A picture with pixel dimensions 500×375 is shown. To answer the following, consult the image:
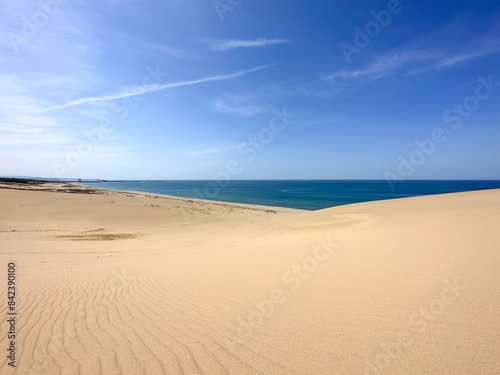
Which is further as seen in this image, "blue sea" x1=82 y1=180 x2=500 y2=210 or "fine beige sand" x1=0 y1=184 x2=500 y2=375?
"blue sea" x1=82 y1=180 x2=500 y2=210

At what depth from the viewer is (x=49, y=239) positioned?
13.9 metres

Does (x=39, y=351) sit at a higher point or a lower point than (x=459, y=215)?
lower

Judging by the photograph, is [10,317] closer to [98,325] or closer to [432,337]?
[98,325]

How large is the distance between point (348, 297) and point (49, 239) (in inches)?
648

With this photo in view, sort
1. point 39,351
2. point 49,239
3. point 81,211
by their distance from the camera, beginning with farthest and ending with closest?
point 81,211
point 49,239
point 39,351

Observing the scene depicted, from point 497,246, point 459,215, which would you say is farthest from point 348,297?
point 459,215

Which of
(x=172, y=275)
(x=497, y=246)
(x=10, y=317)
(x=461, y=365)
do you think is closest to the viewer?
(x=461, y=365)

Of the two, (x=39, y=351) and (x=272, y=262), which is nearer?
(x=39, y=351)

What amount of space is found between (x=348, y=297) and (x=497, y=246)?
12.4ft

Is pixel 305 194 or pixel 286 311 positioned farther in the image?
pixel 305 194

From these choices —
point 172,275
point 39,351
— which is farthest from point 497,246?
point 39,351

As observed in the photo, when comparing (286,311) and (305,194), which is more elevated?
(305,194)

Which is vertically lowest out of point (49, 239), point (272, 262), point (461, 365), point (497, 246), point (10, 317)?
point (49, 239)

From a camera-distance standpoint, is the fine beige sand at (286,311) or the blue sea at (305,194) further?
the blue sea at (305,194)
